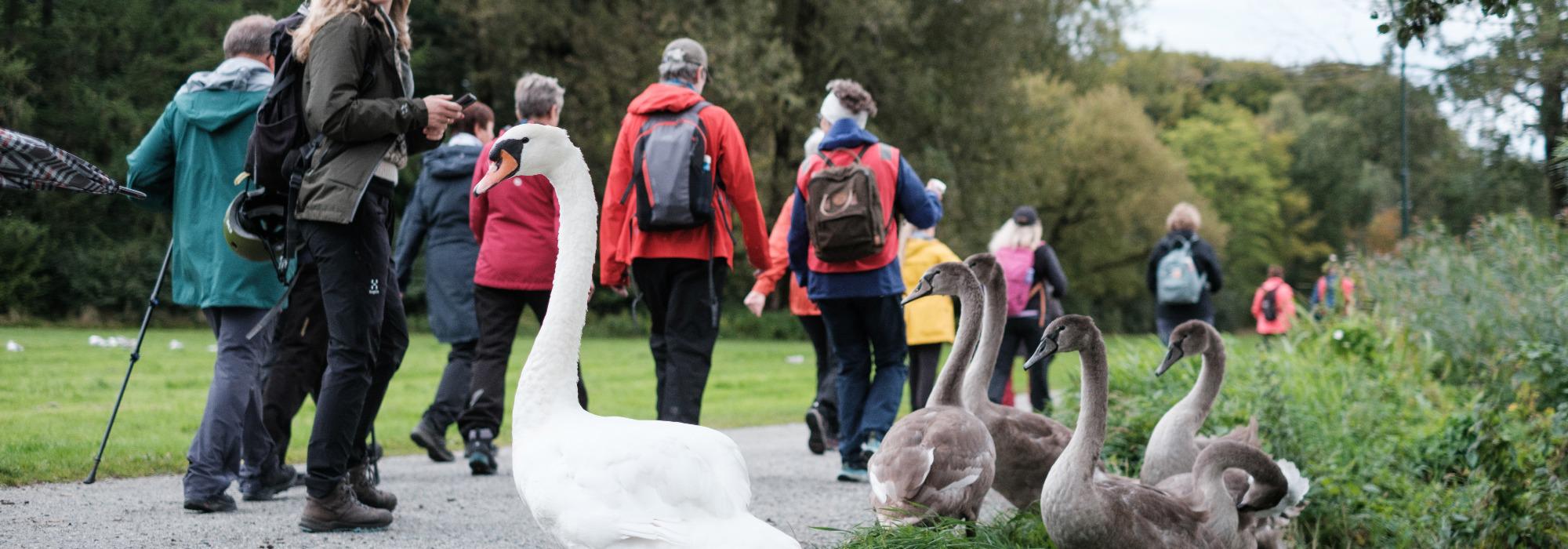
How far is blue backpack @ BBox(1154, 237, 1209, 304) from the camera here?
13.1 meters

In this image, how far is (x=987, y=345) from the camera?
22.3ft

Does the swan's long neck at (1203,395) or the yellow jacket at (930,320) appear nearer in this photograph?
the swan's long neck at (1203,395)

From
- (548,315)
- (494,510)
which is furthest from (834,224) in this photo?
(548,315)

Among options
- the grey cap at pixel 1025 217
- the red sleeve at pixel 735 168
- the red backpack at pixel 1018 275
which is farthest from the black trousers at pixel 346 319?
the grey cap at pixel 1025 217

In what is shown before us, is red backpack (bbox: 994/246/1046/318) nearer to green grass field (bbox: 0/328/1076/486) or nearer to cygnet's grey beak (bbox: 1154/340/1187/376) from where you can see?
green grass field (bbox: 0/328/1076/486)

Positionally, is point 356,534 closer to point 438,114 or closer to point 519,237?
point 438,114

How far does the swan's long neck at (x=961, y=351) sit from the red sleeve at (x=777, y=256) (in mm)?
1365

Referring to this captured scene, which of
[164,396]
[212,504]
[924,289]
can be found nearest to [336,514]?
[212,504]

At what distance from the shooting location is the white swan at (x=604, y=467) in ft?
12.9

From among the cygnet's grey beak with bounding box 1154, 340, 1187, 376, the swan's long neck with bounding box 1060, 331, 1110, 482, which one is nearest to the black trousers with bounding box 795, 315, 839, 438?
the cygnet's grey beak with bounding box 1154, 340, 1187, 376

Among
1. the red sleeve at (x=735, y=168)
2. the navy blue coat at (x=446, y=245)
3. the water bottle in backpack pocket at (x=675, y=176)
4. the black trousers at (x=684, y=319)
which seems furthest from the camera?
the navy blue coat at (x=446, y=245)

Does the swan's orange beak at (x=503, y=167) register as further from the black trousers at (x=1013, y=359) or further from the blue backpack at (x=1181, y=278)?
the blue backpack at (x=1181, y=278)

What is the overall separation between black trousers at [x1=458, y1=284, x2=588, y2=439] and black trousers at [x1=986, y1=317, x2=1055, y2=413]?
4602 mm

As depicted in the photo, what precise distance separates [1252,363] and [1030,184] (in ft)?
88.1
